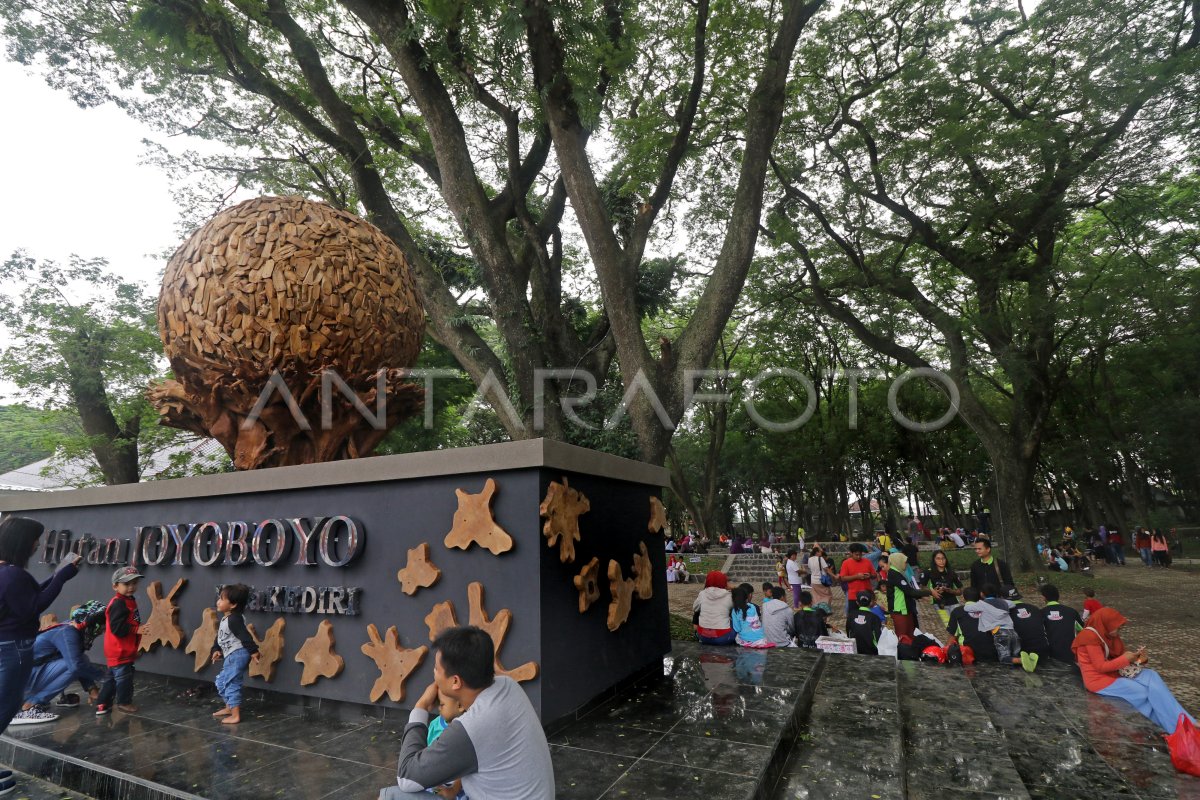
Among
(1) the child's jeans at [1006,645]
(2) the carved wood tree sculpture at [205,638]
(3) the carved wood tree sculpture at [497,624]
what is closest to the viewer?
(3) the carved wood tree sculpture at [497,624]

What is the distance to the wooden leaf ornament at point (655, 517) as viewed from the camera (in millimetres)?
6512

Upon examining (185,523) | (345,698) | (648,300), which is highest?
(648,300)

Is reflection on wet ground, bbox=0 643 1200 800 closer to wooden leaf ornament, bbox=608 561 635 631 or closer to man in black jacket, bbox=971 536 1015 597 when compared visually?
wooden leaf ornament, bbox=608 561 635 631

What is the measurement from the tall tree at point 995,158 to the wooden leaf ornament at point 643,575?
8.39 metres

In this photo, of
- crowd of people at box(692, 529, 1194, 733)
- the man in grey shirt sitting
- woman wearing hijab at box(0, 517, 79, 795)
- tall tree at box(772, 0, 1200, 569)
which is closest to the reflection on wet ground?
woman wearing hijab at box(0, 517, 79, 795)

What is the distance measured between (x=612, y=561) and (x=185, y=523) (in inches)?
164

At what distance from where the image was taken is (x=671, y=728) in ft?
13.9

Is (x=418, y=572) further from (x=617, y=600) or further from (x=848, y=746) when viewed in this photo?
(x=848, y=746)

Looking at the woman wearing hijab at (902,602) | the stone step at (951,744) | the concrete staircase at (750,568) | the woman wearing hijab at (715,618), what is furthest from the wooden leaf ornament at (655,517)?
the concrete staircase at (750,568)

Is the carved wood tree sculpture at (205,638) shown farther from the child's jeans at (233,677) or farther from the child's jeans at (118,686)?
the child's jeans at (233,677)

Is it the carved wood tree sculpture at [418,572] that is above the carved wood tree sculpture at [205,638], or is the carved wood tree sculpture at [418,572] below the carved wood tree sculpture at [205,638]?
above

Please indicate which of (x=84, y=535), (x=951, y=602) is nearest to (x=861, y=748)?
(x=951, y=602)

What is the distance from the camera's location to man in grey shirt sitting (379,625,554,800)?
2.34 meters

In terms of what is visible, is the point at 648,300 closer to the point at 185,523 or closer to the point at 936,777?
the point at 185,523
